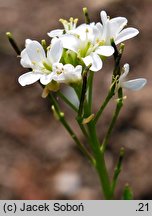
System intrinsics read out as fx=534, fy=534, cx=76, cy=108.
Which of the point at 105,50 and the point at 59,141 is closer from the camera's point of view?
the point at 105,50

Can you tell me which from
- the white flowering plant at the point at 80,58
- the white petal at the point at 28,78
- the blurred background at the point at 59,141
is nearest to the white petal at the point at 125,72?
the white flowering plant at the point at 80,58

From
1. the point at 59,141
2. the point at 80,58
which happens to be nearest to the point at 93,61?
the point at 80,58

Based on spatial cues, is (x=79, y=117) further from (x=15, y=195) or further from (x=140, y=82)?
(x=15, y=195)

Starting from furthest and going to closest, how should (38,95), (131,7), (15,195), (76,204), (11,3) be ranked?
(11,3) → (131,7) → (38,95) → (15,195) → (76,204)

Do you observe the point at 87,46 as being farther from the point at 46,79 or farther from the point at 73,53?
the point at 46,79

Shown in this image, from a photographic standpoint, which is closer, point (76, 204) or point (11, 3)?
point (76, 204)

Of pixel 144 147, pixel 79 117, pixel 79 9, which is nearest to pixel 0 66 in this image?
pixel 79 9

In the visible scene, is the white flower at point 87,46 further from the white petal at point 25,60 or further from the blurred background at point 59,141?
the blurred background at point 59,141
